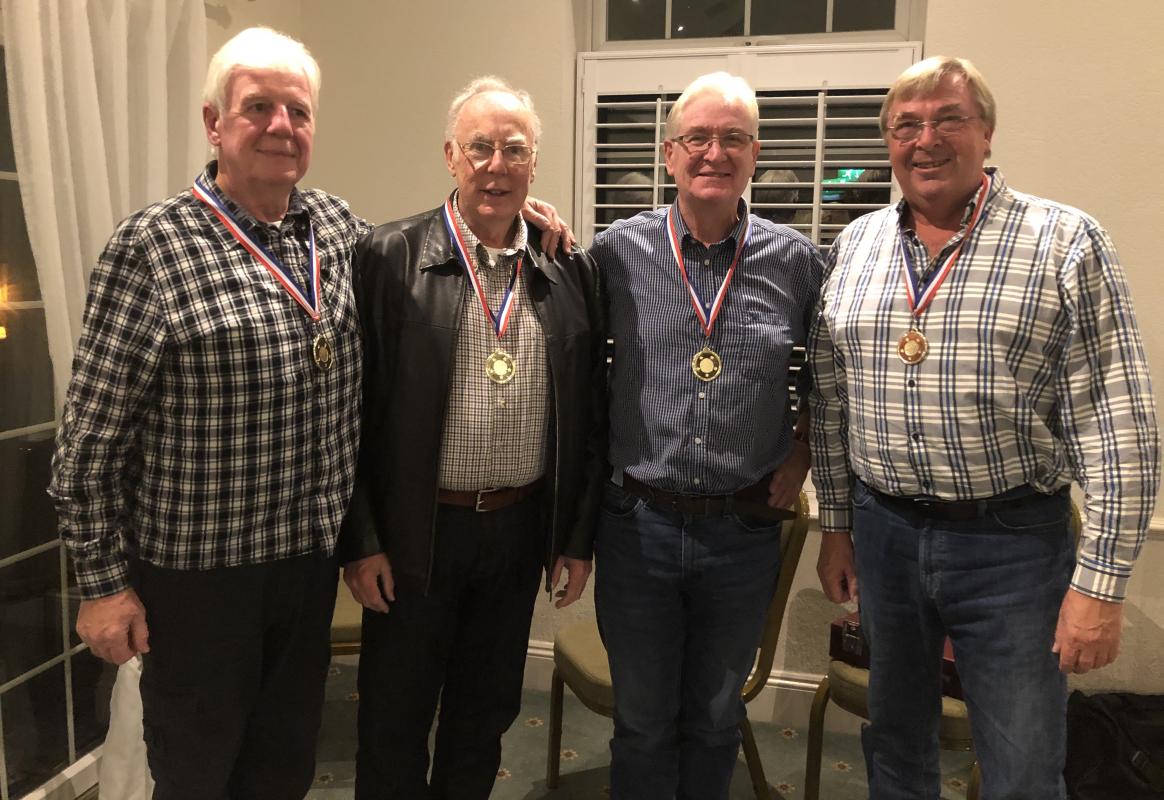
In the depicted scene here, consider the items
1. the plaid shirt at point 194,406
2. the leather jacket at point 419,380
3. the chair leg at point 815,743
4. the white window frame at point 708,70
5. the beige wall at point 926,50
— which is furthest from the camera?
the white window frame at point 708,70

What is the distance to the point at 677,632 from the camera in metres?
1.87

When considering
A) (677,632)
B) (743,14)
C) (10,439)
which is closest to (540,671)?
(677,632)

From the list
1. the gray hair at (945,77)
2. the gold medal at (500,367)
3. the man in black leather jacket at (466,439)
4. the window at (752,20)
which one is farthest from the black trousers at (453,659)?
the window at (752,20)

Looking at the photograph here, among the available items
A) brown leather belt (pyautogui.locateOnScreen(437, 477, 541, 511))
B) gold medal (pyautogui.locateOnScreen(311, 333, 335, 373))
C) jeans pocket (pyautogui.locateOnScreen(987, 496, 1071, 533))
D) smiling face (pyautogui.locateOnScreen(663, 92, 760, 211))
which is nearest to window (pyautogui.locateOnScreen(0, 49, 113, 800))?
gold medal (pyautogui.locateOnScreen(311, 333, 335, 373))

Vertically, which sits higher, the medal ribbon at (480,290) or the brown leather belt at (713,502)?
the medal ribbon at (480,290)

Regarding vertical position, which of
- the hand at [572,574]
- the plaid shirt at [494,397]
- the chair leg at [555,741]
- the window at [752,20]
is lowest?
the chair leg at [555,741]

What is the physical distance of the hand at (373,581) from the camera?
5.80 ft

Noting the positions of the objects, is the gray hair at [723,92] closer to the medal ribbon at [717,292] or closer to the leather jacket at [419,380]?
the medal ribbon at [717,292]

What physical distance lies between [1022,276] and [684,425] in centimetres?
69

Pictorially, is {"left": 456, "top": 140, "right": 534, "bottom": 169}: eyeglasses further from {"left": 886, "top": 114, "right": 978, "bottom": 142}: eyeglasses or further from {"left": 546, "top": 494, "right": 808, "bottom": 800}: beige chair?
{"left": 546, "top": 494, "right": 808, "bottom": 800}: beige chair

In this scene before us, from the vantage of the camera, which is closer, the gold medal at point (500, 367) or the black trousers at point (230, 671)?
the black trousers at point (230, 671)

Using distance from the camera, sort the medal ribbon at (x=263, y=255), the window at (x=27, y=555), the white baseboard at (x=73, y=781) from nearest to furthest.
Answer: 1. the medal ribbon at (x=263, y=255)
2. the window at (x=27, y=555)
3. the white baseboard at (x=73, y=781)

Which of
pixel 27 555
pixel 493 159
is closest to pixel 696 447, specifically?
pixel 493 159

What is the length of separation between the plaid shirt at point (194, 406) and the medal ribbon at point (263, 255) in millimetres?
13
